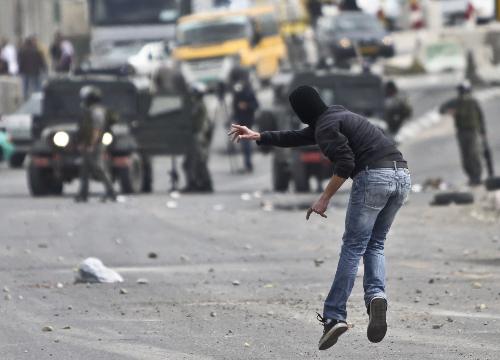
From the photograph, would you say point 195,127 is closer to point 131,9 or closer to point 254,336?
point 254,336

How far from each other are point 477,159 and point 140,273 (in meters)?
15.4

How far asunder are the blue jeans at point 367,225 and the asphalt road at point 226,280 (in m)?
0.33

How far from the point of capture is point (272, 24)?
54.6 m

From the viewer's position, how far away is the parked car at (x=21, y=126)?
128 feet

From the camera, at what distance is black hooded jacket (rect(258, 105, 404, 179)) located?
10891 mm

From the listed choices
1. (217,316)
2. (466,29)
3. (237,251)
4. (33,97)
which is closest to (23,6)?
(466,29)

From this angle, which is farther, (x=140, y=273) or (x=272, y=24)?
(x=272, y=24)

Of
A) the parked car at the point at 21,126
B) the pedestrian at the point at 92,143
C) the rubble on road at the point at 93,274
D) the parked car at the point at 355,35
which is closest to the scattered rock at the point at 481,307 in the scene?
the rubble on road at the point at 93,274

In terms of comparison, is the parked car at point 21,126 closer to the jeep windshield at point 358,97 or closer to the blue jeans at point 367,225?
the jeep windshield at point 358,97

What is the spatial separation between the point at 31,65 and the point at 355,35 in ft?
42.6

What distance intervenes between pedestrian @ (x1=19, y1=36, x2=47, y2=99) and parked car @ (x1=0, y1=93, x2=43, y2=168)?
6.58 meters

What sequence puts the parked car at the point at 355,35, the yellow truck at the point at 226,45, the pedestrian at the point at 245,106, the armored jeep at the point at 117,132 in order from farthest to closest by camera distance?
the parked car at the point at 355,35 → the yellow truck at the point at 226,45 → the pedestrian at the point at 245,106 → the armored jeep at the point at 117,132

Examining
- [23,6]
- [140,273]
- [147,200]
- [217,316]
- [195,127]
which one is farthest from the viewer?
[23,6]

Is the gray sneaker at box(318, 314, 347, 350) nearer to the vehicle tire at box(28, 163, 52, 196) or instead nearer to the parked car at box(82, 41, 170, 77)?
the vehicle tire at box(28, 163, 52, 196)
